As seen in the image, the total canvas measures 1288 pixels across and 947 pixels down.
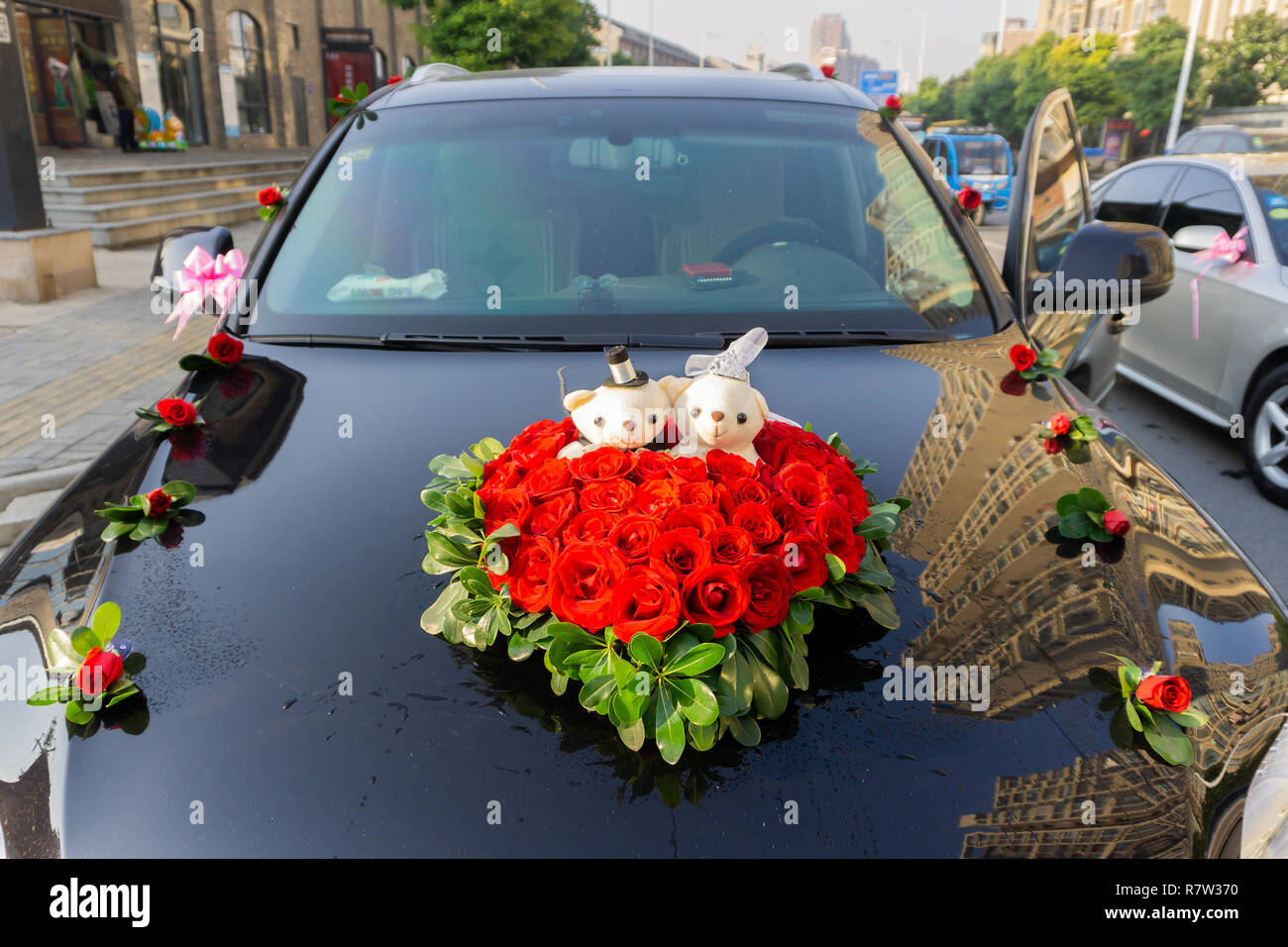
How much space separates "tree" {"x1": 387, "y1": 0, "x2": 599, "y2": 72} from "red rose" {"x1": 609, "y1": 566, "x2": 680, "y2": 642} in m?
20.6

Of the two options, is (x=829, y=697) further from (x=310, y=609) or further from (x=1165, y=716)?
(x=310, y=609)

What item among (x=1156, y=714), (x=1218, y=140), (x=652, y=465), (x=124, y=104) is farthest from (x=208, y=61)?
(x=1156, y=714)

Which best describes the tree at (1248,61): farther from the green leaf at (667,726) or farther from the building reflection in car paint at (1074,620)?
the green leaf at (667,726)

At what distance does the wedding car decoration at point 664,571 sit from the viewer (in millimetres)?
1281

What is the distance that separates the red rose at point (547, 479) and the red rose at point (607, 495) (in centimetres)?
6

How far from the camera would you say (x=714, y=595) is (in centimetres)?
130

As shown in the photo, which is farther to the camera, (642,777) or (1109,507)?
(1109,507)

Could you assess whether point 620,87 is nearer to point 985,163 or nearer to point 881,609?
point 881,609

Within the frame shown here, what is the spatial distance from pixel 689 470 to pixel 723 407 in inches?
6.0

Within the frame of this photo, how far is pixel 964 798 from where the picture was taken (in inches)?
48.2

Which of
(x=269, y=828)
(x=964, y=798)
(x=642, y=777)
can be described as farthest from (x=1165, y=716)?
(x=269, y=828)

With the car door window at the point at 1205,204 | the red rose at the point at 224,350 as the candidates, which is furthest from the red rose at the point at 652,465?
the car door window at the point at 1205,204

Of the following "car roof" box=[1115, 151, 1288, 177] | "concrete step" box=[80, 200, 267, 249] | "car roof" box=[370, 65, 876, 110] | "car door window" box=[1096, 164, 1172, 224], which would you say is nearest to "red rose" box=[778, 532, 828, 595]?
"car roof" box=[370, 65, 876, 110]
